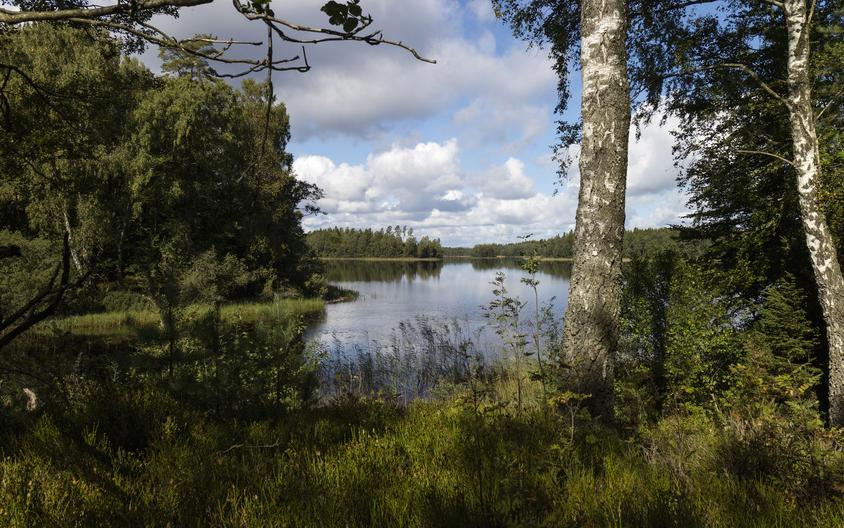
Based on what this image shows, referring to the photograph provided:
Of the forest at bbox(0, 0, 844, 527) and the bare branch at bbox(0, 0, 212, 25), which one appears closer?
the bare branch at bbox(0, 0, 212, 25)

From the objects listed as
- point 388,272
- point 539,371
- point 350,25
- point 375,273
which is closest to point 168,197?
point 539,371

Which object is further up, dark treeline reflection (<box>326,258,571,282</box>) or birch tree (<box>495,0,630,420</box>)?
birch tree (<box>495,0,630,420</box>)

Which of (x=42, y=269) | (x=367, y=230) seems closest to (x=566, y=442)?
(x=42, y=269)

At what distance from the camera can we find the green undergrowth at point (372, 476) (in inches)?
81.0

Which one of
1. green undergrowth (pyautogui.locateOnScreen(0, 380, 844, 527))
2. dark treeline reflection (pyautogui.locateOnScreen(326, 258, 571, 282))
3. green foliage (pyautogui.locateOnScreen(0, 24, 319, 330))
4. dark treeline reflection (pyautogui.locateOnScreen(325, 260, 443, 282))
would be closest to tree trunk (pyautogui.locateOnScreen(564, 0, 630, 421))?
green undergrowth (pyautogui.locateOnScreen(0, 380, 844, 527))

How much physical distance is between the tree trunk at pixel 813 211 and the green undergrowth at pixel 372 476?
509 centimetres

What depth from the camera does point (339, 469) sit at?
261 centimetres

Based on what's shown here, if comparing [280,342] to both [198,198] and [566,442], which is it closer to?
[566,442]

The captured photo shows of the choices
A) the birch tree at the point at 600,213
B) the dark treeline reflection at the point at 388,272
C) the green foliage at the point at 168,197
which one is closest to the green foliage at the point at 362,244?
the dark treeline reflection at the point at 388,272

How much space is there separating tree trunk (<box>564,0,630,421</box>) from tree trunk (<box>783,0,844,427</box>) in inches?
209

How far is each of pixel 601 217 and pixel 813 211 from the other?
5576mm

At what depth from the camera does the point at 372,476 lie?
252 centimetres

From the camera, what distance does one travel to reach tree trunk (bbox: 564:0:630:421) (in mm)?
3898

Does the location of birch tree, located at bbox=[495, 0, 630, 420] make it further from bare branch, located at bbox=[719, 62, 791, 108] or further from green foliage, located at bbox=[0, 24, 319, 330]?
green foliage, located at bbox=[0, 24, 319, 330]
